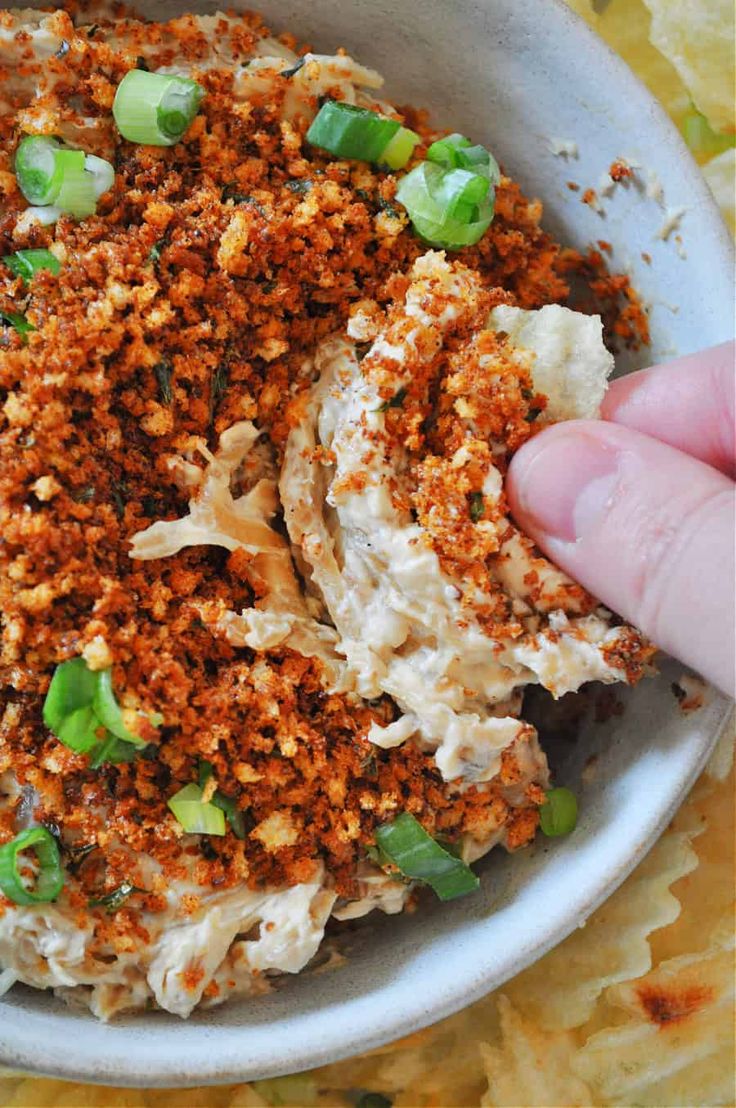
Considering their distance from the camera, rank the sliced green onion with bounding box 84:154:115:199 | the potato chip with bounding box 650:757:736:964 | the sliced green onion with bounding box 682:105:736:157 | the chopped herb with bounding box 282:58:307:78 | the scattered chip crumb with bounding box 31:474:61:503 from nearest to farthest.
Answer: the scattered chip crumb with bounding box 31:474:61:503 → the sliced green onion with bounding box 84:154:115:199 → the chopped herb with bounding box 282:58:307:78 → the potato chip with bounding box 650:757:736:964 → the sliced green onion with bounding box 682:105:736:157

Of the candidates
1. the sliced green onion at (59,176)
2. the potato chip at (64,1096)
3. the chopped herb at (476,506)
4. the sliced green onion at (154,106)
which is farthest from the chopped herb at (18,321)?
the potato chip at (64,1096)

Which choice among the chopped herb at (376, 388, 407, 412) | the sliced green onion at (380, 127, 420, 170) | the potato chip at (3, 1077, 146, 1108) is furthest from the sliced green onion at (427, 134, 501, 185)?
the potato chip at (3, 1077, 146, 1108)

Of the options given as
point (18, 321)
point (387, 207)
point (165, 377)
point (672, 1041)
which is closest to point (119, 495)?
point (165, 377)

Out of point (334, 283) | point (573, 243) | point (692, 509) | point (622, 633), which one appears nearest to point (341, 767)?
point (622, 633)

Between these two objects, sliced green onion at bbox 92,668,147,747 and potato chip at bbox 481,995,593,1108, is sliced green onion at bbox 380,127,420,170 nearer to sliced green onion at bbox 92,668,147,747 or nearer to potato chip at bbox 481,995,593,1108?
sliced green onion at bbox 92,668,147,747

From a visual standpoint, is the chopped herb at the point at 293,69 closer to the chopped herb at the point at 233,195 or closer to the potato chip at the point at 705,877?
the chopped herb at the point at 233,195
